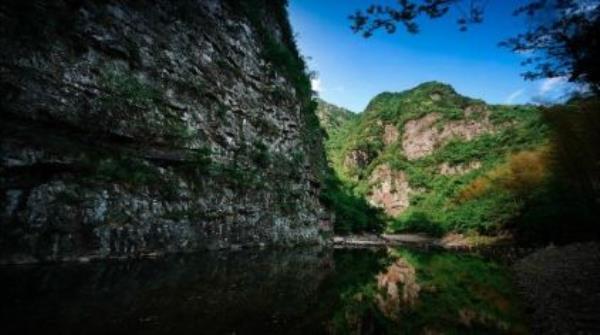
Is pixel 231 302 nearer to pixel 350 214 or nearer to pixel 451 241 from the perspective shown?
pixel 350 214

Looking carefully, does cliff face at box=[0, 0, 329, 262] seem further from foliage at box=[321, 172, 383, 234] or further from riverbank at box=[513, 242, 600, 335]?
foliage at box=[321, 172, 383, 234]

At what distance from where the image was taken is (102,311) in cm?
517

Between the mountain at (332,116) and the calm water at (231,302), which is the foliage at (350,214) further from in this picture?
the mountain at (332,116)

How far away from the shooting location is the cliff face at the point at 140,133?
969cm

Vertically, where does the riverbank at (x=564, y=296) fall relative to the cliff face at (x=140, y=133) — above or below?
below

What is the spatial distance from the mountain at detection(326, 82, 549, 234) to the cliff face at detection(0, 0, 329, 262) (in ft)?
86.6

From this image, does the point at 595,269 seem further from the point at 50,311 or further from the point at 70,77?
the point at 70,77

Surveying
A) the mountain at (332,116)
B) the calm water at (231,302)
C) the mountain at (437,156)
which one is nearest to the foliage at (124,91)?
the calm water at (231,302)

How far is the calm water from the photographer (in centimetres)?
489

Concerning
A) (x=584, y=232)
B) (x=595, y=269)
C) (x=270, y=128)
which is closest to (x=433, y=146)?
(x=584, y=232)

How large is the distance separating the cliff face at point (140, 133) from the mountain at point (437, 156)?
26394 mm

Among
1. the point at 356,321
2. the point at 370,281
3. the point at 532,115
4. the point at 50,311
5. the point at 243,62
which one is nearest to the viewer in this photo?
the point at 50,311

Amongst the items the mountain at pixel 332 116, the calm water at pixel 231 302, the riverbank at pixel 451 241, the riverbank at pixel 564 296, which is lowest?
the riverbank at pixel 451 241

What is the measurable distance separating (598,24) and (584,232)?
21005 millimetres
